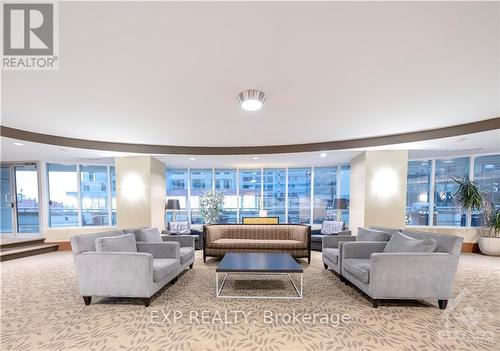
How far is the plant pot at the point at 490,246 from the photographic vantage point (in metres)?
5.32

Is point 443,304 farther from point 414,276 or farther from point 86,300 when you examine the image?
point 86,300

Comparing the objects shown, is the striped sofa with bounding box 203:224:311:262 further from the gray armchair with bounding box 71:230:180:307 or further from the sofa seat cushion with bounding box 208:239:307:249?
the gray armchair with bounding box 71:230:180:307

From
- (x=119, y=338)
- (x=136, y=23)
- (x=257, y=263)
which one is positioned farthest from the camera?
(x=257, y=263)

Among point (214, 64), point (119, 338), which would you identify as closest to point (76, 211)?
point (119, 338)

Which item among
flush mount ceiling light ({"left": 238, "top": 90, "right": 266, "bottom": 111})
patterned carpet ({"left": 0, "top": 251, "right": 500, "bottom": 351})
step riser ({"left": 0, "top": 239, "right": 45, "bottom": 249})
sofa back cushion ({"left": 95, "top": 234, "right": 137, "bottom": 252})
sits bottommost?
step riser ({"left": 0, "top": 239, "right": 45, "bottom": 249})

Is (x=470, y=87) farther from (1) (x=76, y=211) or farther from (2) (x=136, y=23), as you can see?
(1) (x=76, y=211)

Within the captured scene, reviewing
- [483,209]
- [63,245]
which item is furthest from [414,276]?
[63,245]

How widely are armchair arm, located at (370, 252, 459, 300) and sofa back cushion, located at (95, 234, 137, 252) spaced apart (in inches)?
132

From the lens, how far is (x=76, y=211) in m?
6.66

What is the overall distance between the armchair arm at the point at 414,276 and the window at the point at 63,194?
25.9 feet

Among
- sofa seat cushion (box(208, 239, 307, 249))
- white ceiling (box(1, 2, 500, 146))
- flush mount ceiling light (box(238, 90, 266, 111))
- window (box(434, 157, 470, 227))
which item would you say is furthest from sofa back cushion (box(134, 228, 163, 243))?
window (box(434, 157, 470, 227))

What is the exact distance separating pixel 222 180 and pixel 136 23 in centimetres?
648

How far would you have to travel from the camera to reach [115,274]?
8.97ft

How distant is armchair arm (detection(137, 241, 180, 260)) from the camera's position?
3549 mm
